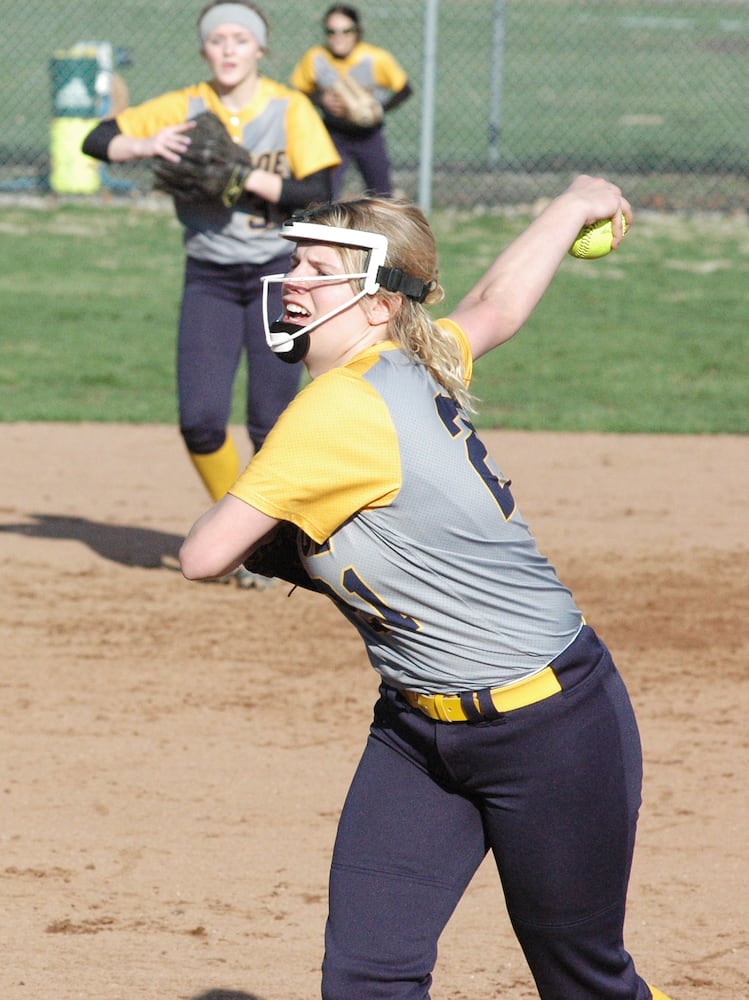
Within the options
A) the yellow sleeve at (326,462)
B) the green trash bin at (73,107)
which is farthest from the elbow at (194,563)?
the green trash bin at (73,107)

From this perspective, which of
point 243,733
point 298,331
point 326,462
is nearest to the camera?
point 326,462

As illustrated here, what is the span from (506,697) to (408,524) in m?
0.36

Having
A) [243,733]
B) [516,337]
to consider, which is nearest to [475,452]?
[243,733]

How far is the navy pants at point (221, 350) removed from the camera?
6.57m

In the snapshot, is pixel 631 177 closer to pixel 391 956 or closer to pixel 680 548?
pixel 680 548

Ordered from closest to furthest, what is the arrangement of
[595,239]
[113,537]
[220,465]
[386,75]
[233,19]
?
[595,239]
[233,19]
[220,465]
[113,537]
[386,75]

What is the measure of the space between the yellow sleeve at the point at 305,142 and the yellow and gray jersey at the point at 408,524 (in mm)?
3954

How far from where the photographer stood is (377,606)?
8.87 feet

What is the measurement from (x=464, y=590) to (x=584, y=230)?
1.14 m

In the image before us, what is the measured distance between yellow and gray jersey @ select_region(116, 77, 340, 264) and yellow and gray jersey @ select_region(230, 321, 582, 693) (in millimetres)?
3881

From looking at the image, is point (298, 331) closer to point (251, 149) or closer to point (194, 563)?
point (194, 563)

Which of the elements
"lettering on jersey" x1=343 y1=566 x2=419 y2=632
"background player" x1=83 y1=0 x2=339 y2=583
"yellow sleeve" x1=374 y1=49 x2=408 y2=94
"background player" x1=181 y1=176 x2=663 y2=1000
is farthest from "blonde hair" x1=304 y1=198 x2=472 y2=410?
"yellow sleeve" x1=374 y1=49 x2=408 y2=94

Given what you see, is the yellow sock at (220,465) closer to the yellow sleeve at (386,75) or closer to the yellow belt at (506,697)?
the yellow belt at (506,697)

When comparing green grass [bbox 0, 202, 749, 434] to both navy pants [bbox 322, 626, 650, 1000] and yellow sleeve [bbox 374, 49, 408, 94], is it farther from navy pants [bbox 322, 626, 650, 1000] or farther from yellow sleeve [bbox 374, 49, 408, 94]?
navy pants [bbox 322, 626, 650, 1000]
